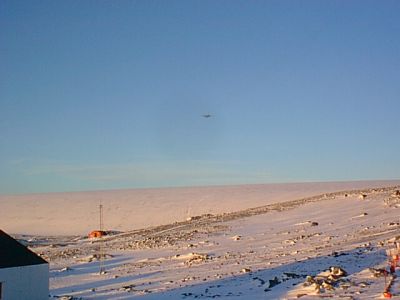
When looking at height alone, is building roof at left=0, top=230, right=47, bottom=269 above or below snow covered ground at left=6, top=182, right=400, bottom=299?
above

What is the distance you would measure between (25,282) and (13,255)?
4.37 ft

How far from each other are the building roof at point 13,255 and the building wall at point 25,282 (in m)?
0.21

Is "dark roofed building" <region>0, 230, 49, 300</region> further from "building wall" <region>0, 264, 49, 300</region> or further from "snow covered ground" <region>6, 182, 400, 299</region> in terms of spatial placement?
"snow covered ground" <region>6, 182, 400, 299</region>

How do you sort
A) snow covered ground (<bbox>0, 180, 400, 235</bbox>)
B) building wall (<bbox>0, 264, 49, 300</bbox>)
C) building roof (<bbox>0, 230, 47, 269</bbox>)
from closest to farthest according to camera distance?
building wall (<bbox>0, 264, 49, 300</bbox>), building roof (<bbox>0, 230, 47, 269</bbox>), snow covered ground (<bbox>0, 180, 400, 235</bbox>)

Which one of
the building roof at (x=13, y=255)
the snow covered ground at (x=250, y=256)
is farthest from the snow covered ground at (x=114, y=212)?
the building roof at (x=13, y=255)

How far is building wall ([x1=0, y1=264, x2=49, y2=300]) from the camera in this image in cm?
2562

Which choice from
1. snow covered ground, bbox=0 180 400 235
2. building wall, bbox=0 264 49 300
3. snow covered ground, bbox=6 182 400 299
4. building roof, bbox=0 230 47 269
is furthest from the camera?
snow covered ground, bbox=0 180 400 235

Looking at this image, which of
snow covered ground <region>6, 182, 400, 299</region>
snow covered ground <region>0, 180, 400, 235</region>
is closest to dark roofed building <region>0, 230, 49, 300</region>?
snow covered ground <region>6, 182, 400, 299</region>

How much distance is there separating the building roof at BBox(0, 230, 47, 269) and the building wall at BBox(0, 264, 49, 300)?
0.21 metres

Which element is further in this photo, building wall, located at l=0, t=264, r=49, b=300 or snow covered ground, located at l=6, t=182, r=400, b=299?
snow covered ground, located at l=6, t=182, r=400, b=299

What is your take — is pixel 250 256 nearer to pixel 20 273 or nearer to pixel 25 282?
pixel 25 282

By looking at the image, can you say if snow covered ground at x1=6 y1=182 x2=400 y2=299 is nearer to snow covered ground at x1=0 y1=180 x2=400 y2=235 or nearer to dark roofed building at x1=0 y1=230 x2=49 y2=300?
dark roofed building at x1=0 y1=230 x2=49 y2=300

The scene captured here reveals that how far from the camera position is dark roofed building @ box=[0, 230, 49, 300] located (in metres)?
25.7

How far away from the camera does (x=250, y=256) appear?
128 feet
